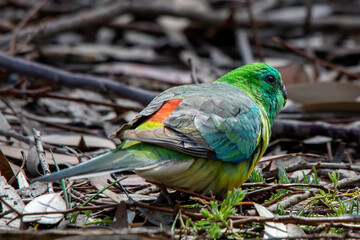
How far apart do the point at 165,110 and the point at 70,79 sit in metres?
2.16

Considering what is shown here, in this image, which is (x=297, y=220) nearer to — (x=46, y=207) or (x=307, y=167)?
(x=307, y=167)

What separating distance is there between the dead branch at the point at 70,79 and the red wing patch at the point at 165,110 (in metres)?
1.64

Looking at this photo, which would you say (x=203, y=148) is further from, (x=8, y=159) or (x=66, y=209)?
(x=8, y=159)

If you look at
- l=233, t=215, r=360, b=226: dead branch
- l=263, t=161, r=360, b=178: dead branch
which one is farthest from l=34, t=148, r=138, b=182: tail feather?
l=263, t=161, r=360, b=178: dead branch

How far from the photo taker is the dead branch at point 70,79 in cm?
487

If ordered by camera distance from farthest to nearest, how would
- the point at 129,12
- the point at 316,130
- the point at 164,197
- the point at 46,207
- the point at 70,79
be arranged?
the point at 129,12 → the point at 70,79 → the point at 316,130 → the point at 164,197 → the point at 46,207

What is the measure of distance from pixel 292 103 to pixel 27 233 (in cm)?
367

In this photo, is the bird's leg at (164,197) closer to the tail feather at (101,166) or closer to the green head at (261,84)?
the tail feather at (101,166)

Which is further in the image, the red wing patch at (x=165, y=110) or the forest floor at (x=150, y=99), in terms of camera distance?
the red wing patch at (x=165, y=110)

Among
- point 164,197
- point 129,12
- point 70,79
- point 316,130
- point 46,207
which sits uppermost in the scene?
point 129,12

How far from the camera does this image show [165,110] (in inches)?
124

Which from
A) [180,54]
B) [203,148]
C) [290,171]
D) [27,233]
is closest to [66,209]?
[27,233]

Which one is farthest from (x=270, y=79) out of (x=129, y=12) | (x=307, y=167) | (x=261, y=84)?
(x=129, y=12)

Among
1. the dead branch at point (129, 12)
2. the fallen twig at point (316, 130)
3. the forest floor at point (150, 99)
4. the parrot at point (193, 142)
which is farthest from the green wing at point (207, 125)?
the dead branch at point (129, 12)
